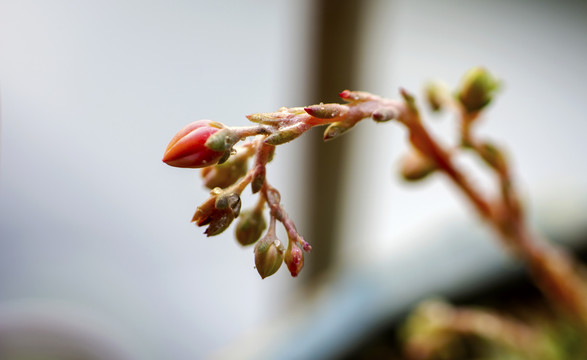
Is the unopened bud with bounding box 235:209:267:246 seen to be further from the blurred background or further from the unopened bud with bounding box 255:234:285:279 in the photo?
the blurred background

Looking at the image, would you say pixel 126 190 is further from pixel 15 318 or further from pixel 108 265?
pixel 15 318

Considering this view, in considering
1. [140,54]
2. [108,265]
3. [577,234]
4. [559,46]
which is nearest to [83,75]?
[140,54]

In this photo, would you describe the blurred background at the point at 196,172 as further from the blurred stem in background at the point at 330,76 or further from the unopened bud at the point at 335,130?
the unopened bud at the point at 335,130

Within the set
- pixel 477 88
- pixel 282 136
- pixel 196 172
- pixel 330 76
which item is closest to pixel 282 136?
pixel 282 136

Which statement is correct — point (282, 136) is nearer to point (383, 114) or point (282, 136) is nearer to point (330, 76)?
point (383, 114)

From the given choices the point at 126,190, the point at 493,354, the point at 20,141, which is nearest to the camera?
the point at 493,354

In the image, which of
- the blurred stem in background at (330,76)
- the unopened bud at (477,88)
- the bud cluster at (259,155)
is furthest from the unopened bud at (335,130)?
the blurred stem in background at (330,76)

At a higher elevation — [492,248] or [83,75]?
[83,75]
